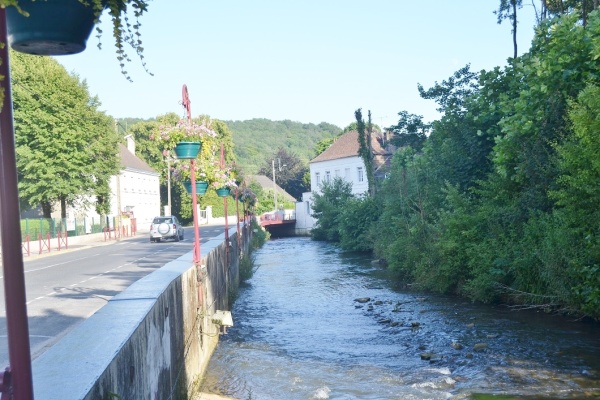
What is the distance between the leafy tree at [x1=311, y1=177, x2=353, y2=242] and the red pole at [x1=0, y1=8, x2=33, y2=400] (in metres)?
47.5

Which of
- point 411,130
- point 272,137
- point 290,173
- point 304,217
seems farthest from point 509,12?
point 272,137

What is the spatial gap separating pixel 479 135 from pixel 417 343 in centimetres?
1032

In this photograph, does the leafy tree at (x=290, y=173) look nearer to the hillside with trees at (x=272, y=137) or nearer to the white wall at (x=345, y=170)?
the white wall at (x=345, y=170)

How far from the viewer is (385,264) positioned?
29578 millimetres

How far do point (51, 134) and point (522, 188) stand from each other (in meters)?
32.3

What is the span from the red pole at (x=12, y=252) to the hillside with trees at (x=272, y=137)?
130803mm

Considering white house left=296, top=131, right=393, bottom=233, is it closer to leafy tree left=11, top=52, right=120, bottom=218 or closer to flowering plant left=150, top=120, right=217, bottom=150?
leafy tree left=11, top=52, right=120, bottom=218

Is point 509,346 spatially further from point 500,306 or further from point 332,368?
point 500,306

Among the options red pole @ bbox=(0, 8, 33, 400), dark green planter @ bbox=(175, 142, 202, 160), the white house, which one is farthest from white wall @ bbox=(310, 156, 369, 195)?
red pole @ bbox=(0, 8, 33, 400)

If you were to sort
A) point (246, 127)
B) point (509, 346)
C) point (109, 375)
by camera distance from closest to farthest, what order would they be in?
point (109, 375)
point (509, 346)
point (246, 127)

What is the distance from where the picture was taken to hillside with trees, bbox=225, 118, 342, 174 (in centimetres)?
14138

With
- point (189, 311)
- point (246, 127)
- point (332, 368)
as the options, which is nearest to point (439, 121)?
point (332, 368)

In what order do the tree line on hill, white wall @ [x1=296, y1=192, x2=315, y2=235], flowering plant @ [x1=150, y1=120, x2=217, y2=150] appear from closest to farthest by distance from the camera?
flowering plant @ [x1=150, y1=120, x2=217, y2=150] → the tree line on hill → white wall @ [x1=296, y1=192, x2=315, y2=235]

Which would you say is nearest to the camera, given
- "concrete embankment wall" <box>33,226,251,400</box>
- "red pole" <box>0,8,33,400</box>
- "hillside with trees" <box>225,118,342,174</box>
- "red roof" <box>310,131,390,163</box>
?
"red pole" <box>0,8,33,400</box>
